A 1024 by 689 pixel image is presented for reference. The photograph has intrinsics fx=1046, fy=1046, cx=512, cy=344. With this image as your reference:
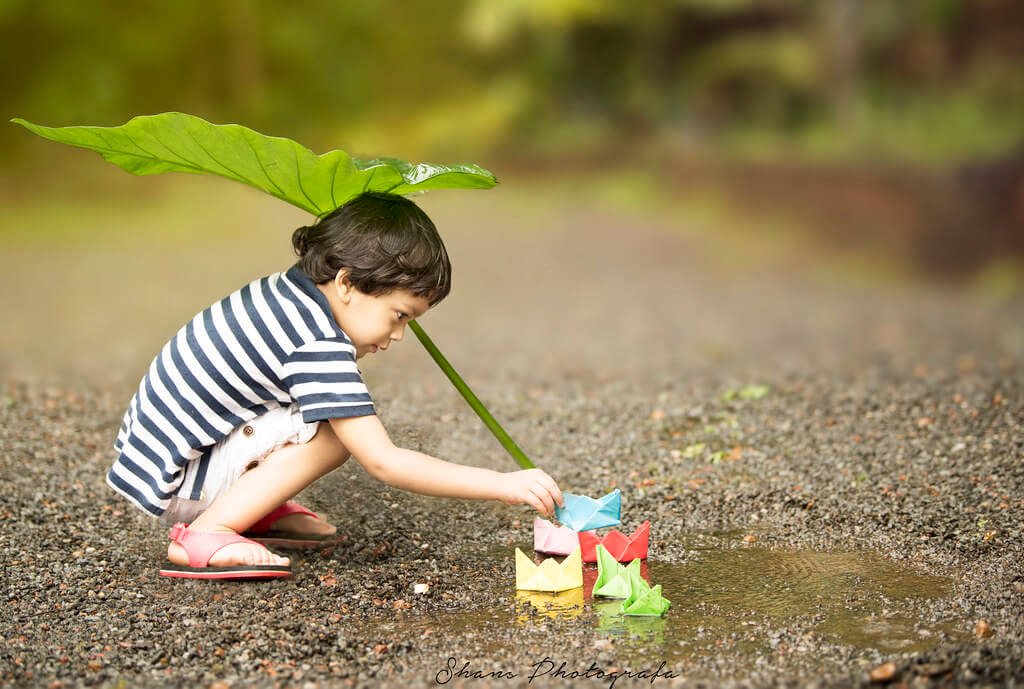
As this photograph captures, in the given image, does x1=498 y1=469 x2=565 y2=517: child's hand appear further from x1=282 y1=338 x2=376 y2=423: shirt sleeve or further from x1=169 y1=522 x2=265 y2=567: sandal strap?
x1=169 y1=522 x2=265 y2=567: sandal strap

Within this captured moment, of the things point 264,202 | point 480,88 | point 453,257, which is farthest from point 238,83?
point 453,257

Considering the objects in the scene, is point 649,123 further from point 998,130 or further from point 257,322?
point 257,322

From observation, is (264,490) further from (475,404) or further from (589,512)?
(589,512)

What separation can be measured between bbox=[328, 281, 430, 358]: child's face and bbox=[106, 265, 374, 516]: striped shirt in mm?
33

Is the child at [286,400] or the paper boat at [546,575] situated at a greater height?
the child at [286,400]

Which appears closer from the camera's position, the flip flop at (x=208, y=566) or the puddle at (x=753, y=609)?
the puddle at (x=753, y=609)

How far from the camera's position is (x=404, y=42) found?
1012 cm

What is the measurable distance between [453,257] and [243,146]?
620 cm

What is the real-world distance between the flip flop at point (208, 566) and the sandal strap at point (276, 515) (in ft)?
0.56

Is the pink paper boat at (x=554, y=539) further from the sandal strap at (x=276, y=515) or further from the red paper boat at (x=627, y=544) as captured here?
the sandal strap at (x=276, y=515)

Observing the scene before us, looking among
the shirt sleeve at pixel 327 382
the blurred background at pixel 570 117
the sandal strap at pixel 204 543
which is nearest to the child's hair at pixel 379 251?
the shirt sleeve at pixel 327 382

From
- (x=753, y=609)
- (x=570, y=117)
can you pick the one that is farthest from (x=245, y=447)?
(x=570, y=117)

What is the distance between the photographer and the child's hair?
1635 millimetres

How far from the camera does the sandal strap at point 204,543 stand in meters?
1.69
